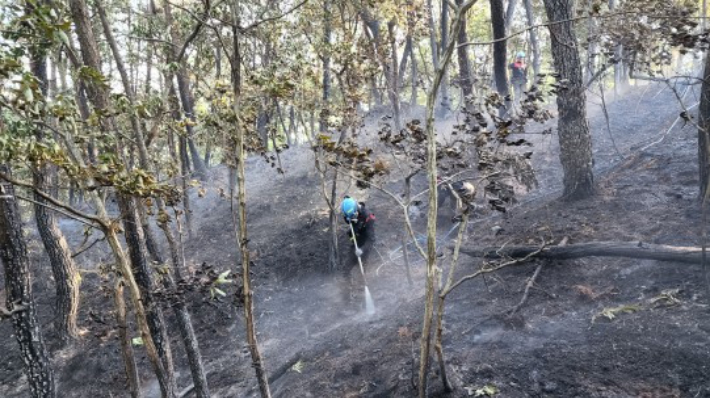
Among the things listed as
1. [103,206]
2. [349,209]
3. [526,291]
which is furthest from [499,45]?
[103,206]

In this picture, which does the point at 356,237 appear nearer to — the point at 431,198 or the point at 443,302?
the point at 443,302

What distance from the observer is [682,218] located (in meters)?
7.41

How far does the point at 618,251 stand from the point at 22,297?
834cm

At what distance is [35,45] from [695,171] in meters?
10.5

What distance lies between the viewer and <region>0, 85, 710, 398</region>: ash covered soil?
5.21 meters

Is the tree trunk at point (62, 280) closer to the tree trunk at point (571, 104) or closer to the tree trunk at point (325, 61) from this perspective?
the tree trunk at point (325, 61)

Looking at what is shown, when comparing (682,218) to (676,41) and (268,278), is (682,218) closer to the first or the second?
(676,41)

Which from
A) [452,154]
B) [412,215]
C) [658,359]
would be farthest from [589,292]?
[412,215]

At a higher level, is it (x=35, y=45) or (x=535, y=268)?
(x=35, y=45)

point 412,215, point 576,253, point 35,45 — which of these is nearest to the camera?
point 35,45

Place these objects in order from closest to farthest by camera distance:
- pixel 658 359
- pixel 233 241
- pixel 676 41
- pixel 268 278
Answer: pixel 658 359 → pixel 676 41 → pixel 268 278 → pixel 233 241

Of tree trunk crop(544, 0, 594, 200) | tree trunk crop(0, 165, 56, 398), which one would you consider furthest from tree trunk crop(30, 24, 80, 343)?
tree trunk crop(544, 0, 594, 200)

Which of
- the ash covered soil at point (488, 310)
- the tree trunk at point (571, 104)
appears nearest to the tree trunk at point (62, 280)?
the ash covered soil at point (488, 310)

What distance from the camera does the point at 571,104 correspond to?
8.77 metres
